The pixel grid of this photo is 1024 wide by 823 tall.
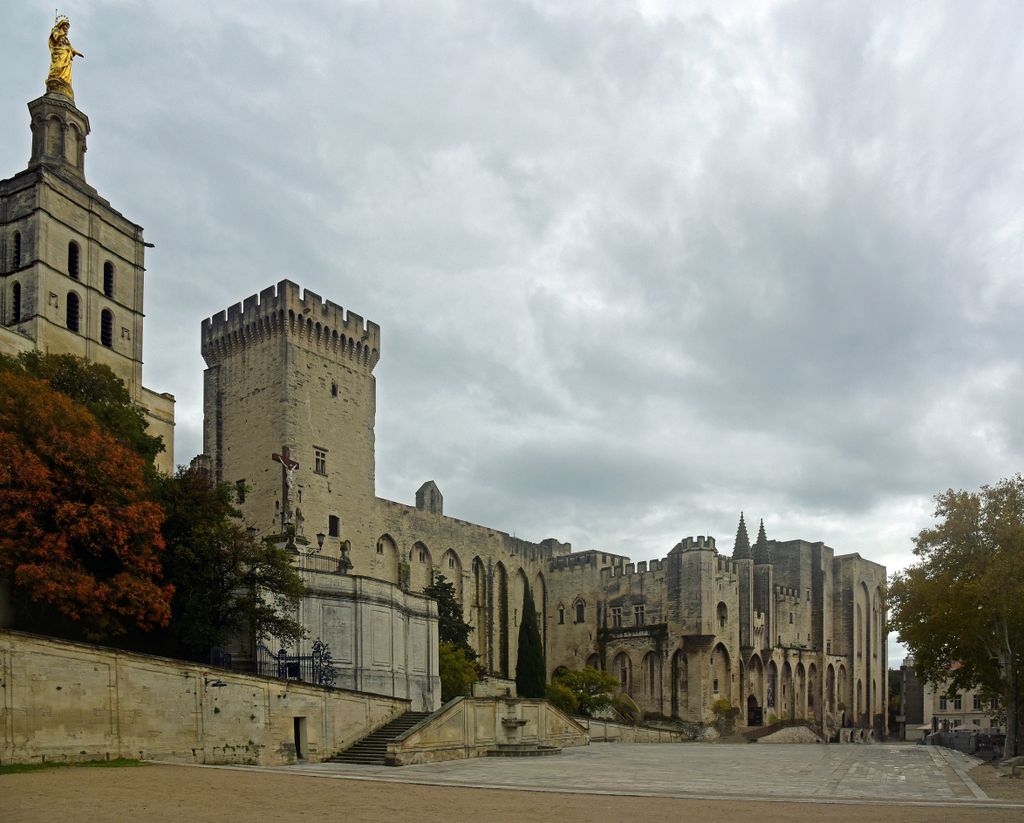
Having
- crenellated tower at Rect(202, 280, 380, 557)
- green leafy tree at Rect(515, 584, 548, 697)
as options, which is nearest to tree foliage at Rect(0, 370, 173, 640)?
crenellated tower at Rect(202, 280, 380, 557)

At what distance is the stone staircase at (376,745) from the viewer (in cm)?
2589

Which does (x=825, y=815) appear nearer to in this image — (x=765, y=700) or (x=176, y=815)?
(x=176, y=815)

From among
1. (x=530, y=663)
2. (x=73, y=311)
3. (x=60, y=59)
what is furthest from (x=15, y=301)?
(x=530, y=663)

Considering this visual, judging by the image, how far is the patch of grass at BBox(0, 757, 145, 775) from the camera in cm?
1842

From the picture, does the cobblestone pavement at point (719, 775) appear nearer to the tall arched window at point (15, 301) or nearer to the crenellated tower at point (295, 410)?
the crenellated tower at point (295, 410)

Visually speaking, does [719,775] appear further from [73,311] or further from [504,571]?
[504,571]

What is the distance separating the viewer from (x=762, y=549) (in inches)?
2876

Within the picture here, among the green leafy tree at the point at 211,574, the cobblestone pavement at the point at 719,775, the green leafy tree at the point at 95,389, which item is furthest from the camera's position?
the green leafy tree at the point at 95,389

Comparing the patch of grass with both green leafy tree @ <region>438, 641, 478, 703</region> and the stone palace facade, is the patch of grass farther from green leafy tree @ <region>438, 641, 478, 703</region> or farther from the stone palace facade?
green leafy tree @ <region>438, 641, 478, 703</region>

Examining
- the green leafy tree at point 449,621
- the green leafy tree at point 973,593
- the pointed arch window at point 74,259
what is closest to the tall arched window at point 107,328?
the pointed arch window at point 74,259

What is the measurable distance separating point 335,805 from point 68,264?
30.0 metres

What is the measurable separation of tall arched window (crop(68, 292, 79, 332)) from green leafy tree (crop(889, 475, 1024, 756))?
32289 mm

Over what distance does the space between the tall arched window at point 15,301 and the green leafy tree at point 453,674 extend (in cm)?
2082

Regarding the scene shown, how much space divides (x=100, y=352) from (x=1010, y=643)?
1390 inches
